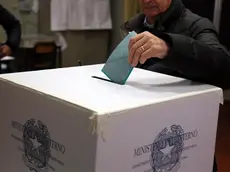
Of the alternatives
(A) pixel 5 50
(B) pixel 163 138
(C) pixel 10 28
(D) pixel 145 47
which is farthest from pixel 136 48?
(C) pixel 10 28

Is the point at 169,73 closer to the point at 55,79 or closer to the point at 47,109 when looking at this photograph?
the point at 55,79

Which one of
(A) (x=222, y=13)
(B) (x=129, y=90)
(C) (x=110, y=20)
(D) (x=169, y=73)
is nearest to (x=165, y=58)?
(B) (x=129, y=90)

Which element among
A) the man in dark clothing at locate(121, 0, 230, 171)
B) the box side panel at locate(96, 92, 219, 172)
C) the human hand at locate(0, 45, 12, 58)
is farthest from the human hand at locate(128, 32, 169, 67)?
the human hand at locate(0, 45, 12, 58)

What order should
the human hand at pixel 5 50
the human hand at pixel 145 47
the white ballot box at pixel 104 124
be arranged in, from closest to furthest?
the white ballot box at pixel 104 124 → the human hand at pixel 145 47 → the human hand at pixel 5 50

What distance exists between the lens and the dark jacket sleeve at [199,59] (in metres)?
1.02

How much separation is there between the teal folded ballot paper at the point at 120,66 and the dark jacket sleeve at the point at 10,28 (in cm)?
230

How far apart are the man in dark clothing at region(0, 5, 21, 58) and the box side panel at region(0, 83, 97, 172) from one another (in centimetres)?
227

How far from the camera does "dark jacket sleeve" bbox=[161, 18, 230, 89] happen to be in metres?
1.02

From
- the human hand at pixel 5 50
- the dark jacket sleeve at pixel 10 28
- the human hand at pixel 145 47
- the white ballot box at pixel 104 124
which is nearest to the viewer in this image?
the white ballot box at pixel 104 124

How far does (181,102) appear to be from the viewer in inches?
36.3

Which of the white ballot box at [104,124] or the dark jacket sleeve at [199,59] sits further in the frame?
the dark jacket sleeve at [199,59]

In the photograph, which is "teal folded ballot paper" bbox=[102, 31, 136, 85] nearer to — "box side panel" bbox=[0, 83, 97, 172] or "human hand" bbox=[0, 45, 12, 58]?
"box side panel" bbox=[0, 83, 97, 172]

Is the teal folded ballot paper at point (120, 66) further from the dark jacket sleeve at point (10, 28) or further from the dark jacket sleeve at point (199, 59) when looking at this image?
the dark jacket sleeve at point (10, 28)

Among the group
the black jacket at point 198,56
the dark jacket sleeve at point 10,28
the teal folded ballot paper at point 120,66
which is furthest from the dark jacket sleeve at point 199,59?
the dark jacket sleeve at point 10,28
